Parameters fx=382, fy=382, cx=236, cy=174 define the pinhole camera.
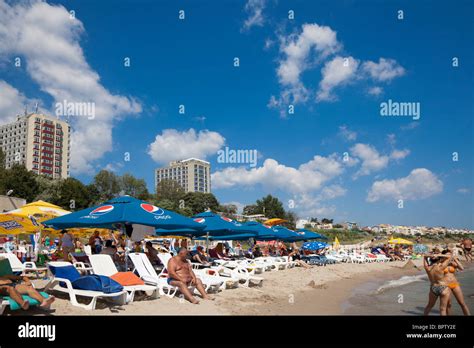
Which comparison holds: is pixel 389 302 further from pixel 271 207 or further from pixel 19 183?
pixel 271 207

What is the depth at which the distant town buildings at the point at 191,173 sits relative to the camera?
5423 inches

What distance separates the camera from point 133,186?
7162 centimetres

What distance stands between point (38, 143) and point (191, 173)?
51.2 metres

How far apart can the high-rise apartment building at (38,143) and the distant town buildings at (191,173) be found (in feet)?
131

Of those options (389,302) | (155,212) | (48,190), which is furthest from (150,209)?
(48,190)

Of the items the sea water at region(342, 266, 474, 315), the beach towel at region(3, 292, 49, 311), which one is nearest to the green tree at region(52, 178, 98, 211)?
the sea water at region(342, 266, 474, 315)

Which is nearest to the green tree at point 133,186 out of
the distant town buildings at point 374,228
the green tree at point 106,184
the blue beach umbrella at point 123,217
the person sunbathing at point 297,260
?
the green tree at point 106,184

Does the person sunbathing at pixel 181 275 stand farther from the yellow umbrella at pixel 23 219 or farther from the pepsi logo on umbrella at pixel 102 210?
the yellow umbrella at pixel 23 219
